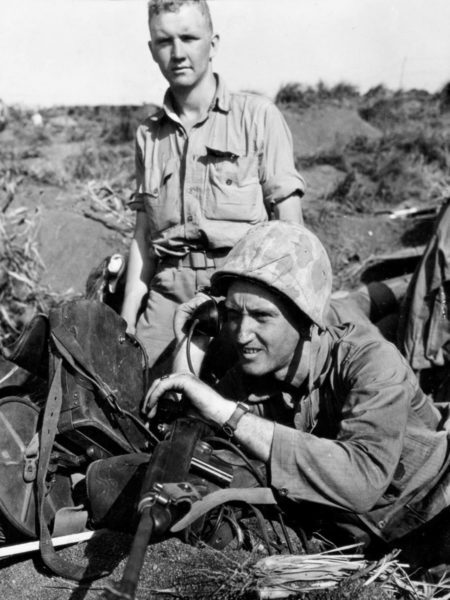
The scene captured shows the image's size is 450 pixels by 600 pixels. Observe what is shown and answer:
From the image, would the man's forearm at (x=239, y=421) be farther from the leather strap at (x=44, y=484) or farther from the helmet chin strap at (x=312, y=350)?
the leather strap at (x=44, y=484)

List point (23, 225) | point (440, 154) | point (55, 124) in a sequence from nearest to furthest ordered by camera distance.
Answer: point (23, 225) < point (440, 154) < point (55, 124)

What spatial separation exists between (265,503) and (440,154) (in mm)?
9490

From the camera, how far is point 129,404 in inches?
161

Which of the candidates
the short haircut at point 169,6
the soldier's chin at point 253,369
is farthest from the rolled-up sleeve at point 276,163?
the soldier's chin at point 253,369

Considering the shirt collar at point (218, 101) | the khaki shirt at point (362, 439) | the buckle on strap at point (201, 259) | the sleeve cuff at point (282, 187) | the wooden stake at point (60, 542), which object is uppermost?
the shirt collar at point (218, 101)

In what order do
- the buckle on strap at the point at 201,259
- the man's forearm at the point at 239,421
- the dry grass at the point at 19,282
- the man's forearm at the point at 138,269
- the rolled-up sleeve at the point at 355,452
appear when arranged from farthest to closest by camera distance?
the dry grass at the point at 19,282, the man's forearm at the point at 138,269, the buckle on strap at the point at 201,259, the man's forearm at the point at 239,421, the rolled-up sleeve at the point at 355,452

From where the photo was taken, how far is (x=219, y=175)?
5.18 metres

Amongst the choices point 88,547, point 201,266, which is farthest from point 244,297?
point 201,266

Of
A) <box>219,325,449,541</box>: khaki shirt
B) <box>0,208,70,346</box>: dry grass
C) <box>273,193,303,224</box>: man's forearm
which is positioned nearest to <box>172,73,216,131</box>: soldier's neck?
<box>273,193,303,224</box>: man's forearm

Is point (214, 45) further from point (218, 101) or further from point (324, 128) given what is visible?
point (324, 128)

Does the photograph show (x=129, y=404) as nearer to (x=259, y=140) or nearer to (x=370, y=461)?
(x=370, y=461)

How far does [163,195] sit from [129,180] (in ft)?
19.3

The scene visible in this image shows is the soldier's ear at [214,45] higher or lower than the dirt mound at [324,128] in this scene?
higher

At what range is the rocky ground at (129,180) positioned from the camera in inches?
354
